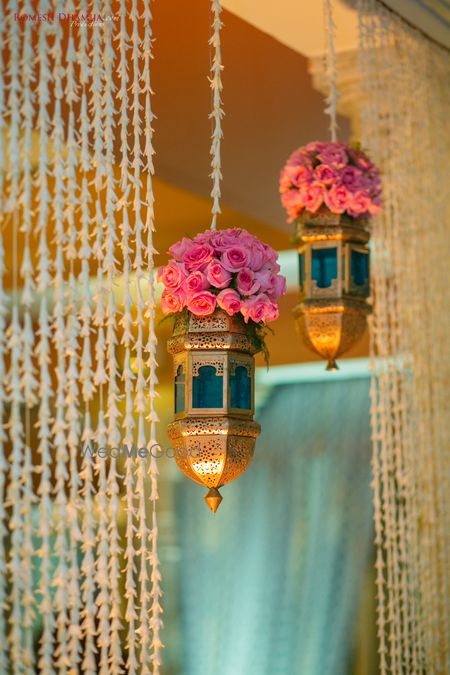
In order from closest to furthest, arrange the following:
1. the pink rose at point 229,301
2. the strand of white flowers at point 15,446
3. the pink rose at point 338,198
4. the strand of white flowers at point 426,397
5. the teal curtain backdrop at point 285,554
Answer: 1. the strand of white flowers at point 15,446
2. the pink rose at point 229,301
3. the pink rose at point 338,198
4. the strand of white flowers at point 426,397
5. the teal curtain backdrop at point 285,554

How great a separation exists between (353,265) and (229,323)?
1.01m

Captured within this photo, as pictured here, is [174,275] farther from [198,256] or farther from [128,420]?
[128,420]

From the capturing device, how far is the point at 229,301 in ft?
9.73

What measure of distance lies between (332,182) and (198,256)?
3.30 feet

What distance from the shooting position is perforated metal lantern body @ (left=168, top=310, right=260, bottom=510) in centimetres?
300

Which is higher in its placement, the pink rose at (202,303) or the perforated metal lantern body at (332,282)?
the perforated metal lantern body at (332,282)

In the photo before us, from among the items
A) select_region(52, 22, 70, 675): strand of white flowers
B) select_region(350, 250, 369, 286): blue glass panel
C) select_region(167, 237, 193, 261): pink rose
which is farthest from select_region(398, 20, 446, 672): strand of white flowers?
select_region(52, 22, 70, 675): strand of white flowers

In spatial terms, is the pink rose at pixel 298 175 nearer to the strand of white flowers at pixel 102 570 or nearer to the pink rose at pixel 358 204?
the pink rose at pixel 358 204

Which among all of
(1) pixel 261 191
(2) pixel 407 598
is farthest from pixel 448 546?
(1) pixel 261 191

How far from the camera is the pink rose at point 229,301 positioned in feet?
9.73

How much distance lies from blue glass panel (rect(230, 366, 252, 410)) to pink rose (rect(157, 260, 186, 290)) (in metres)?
0.29

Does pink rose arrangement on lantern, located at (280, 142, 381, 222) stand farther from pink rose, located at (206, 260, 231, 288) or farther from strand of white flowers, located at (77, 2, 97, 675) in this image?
strand of white flowers, located at (77, 2, 97, 675)

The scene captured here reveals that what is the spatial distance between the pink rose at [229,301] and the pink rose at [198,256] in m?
0.10

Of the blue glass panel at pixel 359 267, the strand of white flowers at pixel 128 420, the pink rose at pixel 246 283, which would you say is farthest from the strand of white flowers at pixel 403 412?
the strand of white flowers at pixel 128 420
